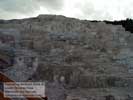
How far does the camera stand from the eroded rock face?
41.8 feet

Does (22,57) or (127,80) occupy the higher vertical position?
(22,57)

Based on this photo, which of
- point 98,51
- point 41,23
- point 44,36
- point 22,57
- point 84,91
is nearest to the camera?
point 84,91

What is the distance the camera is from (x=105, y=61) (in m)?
14.7

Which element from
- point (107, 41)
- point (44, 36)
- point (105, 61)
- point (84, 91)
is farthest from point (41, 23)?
point (84, 91)

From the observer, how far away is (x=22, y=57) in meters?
13.9

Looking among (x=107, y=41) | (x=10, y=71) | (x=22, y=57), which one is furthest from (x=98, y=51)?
(x=10, y=71)

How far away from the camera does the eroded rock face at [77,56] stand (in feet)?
41.8

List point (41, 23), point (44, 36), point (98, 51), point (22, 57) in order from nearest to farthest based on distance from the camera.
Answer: point (22, 57) < point (98, 51) < point (44, 36) < point (41, 23)

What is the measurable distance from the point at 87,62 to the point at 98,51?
1.70m

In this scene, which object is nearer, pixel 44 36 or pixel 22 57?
pixel 22 57

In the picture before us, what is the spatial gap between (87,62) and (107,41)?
9.39 ft

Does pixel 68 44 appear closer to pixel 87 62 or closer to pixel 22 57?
pixel 87 62

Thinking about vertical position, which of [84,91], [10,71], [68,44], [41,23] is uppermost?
[41,23]

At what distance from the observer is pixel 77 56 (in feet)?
49.7
